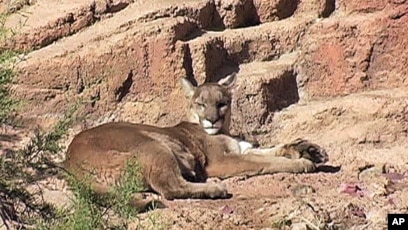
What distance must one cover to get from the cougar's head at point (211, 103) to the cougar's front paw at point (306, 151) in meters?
0.58

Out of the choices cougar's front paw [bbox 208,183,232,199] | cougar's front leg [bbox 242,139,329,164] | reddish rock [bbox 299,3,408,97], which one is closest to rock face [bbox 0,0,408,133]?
reddish rock [bbox 299,3,408,97]

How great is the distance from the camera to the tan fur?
21.9ft

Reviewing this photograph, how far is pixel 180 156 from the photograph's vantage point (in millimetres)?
7215

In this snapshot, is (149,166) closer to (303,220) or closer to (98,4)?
(303,220)

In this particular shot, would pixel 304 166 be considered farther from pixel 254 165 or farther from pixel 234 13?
pixel 234 13

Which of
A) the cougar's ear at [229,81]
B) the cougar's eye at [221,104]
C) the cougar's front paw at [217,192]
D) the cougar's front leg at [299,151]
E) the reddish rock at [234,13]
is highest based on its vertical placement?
the reddish rock at [234,13]

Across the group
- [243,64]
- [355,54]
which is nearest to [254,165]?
[243,64]

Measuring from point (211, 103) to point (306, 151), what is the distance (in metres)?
0.83

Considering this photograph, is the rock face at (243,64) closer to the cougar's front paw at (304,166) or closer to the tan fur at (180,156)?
the cougar's front paw at (304,166)

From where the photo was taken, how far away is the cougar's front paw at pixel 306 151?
24.7ft

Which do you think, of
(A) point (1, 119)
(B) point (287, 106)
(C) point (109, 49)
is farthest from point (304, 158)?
(A) point (1, 119)

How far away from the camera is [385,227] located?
6.00 meters

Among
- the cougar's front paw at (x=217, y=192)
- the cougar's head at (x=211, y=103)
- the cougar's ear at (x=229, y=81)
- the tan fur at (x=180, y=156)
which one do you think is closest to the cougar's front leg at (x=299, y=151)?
the tan fur at (x=180, y=156)

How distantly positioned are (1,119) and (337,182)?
114 inches
